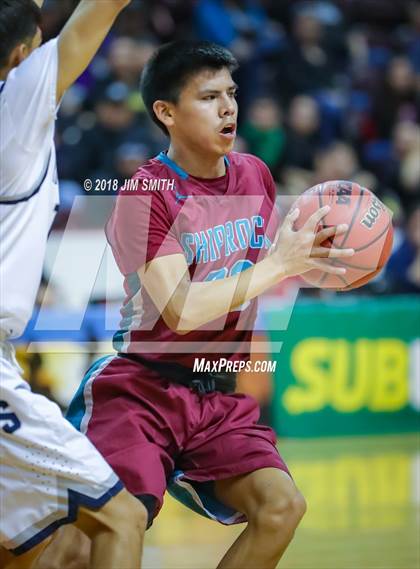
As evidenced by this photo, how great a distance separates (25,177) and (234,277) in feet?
2.90

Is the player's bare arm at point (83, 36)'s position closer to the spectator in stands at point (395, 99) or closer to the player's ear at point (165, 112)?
the player's ear at point (165, 112)

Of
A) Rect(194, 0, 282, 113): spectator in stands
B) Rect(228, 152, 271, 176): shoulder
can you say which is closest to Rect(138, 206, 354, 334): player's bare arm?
Rect(228, 152, 271, 176): shoulder

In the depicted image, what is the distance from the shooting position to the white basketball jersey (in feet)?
11.7

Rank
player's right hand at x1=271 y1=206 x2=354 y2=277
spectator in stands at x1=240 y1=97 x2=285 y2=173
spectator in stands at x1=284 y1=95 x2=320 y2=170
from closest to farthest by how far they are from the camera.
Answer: player's right hand at x1=271 y1=206 x2=354 y2=277 < spectator in stands at x1=240 y1=97 x2=285 y2=173 < spectator in stands at x1=284 y1=95 x2=320 y2=170

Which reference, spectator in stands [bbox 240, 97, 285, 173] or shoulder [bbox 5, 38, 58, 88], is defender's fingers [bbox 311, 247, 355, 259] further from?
spectator in stands [bbox 240, 97, 285, 173]

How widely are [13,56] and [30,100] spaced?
0.23 m

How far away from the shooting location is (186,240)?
431cm

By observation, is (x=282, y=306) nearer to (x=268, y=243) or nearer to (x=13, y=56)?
(x=268, y=243)

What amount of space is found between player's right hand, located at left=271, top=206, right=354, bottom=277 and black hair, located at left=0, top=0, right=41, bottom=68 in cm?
112

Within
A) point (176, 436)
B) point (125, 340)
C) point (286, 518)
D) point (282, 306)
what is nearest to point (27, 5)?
point (125, 340)

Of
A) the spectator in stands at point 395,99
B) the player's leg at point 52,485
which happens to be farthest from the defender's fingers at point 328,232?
the spectator in stands at point 395,99

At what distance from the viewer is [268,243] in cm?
452

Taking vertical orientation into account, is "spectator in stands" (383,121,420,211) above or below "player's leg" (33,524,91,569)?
below

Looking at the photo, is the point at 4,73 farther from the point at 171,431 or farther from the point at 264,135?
the point at 264,135
